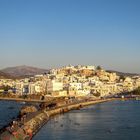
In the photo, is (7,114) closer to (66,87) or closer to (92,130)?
(92,130)

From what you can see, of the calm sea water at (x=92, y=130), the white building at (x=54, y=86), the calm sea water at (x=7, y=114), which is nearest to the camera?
the calm sea water at (x=92, y=130)

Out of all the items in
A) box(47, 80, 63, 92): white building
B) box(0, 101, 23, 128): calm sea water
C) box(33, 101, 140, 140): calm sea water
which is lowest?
box(33, 101, 140, 140): calm sea water

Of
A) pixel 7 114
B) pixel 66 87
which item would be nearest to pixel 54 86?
pixel 66 87

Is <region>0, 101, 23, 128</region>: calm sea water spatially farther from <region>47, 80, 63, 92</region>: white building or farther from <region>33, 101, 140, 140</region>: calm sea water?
<region>47, 80, 63, 92</region>: white building

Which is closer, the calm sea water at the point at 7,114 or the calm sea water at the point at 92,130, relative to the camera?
the calm sea water at the point at 92,130

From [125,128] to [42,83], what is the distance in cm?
3478

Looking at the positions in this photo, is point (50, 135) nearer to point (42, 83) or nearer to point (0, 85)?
point (42, 83)

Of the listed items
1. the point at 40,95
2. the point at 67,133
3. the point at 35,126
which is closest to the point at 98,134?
the point at 67,133

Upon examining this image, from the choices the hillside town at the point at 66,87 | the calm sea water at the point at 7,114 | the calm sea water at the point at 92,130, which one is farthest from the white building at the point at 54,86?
the calm sea water at the point at 92,130

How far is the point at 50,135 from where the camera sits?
2111 cm

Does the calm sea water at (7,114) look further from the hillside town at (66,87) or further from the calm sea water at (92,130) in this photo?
the hillside town at (66,87)

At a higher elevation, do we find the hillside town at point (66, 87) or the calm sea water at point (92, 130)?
the hillside town at point (66, 87)

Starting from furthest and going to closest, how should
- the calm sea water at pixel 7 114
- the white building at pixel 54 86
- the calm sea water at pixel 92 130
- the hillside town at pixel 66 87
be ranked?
the hillside town at pixel 66 87, the white building at pixel 54 86, the calm sea water at pixel 7 114, the calm sea water at pixel 92 130

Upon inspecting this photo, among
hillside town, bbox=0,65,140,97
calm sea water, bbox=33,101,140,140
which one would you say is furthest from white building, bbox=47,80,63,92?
calm sea water, bbox=33,101,140,140
